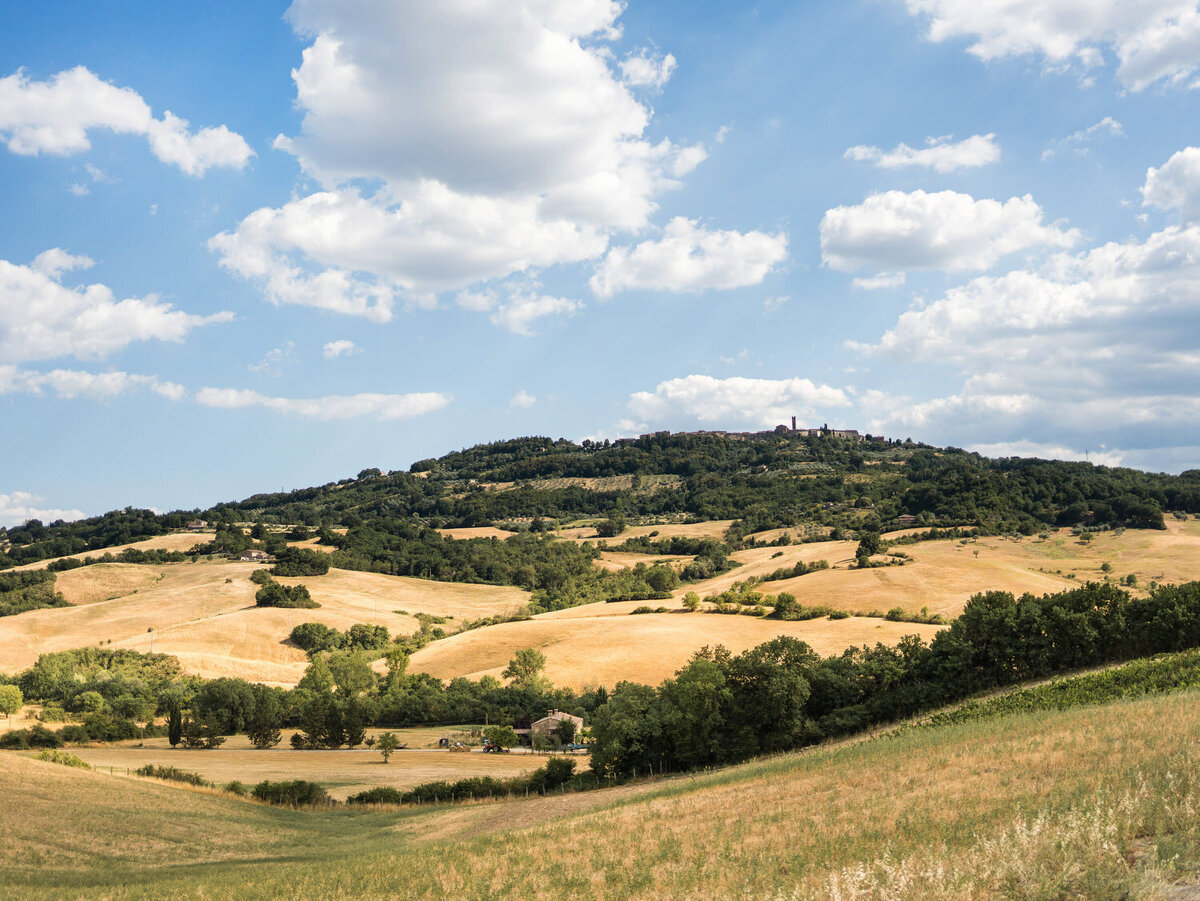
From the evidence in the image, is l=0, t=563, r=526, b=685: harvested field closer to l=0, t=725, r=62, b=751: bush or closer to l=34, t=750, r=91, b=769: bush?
l=0, t=725, r=62, b=751: bush

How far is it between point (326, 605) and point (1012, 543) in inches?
4891

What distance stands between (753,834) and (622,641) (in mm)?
86599

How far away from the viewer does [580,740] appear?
79.2 m

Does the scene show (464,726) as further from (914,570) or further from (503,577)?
(503,577)

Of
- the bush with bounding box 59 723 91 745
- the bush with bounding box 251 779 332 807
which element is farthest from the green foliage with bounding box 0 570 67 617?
the bush with bounding box 251 779 332 807

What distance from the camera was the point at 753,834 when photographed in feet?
74.4

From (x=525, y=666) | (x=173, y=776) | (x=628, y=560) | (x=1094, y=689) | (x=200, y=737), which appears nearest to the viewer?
(x=1094, y=689)

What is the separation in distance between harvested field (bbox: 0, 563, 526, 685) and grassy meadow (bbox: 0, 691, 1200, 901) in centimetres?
7516

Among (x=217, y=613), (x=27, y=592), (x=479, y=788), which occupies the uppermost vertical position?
(x=27, y=592)

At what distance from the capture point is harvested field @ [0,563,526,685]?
381ft

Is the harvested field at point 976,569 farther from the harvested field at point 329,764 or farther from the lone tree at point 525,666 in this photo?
the harvested field at point 329,764

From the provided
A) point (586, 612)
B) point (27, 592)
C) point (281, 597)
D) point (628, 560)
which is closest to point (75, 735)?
point (281, 597)

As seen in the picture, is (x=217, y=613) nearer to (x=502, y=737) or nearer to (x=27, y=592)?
(x=27, y=592)

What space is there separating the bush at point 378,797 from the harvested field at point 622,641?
155 feet
